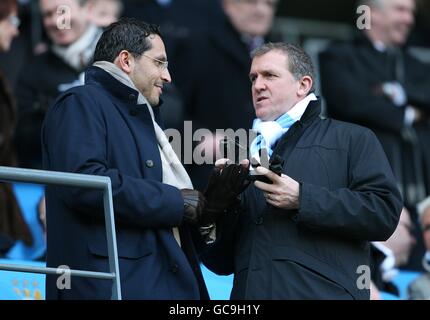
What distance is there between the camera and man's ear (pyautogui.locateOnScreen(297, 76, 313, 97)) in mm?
7203

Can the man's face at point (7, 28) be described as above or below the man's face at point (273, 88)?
above

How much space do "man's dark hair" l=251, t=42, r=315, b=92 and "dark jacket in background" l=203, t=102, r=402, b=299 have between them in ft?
0.90

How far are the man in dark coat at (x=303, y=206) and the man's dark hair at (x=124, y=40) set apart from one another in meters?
0.65

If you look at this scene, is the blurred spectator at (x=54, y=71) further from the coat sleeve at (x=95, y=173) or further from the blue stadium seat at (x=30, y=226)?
the coat sleeve at (x=95, y=173)

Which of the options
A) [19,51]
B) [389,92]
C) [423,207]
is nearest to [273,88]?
[423,207]

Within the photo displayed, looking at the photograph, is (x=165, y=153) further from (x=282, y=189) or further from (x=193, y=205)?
(x=282, y=189)

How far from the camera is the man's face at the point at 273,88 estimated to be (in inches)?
282

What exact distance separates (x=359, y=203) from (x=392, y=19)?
5.09 meters

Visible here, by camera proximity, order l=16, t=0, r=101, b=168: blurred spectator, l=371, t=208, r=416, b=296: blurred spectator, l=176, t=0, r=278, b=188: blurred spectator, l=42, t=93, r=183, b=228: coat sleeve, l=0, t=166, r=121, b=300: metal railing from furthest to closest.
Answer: l=176, t=0, r=278, b=188: blurred spectator → l=16, t=0, r=101, b=168: blurred spectator → l=371, t=208, r=416, b=296: blurred spectator → l=42, t=93, r=183, b=228: coat sleeve → l=0, t=166, r=121, b=300: metal railing

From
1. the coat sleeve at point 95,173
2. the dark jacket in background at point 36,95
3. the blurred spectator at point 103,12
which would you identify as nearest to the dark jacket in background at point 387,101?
the blurred spectator at point 103,12

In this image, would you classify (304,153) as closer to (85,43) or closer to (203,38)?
(85,43)

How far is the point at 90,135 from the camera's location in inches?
262

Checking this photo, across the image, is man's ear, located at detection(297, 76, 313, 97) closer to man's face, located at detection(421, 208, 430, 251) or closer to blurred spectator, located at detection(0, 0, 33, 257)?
blurred spectator, located at detection(0, 0, 33, 257)

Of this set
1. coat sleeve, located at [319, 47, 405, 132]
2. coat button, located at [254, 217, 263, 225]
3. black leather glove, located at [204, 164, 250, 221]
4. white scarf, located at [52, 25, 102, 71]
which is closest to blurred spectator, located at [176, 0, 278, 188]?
coat sleeve, located at [319, 47, 405, 132]
